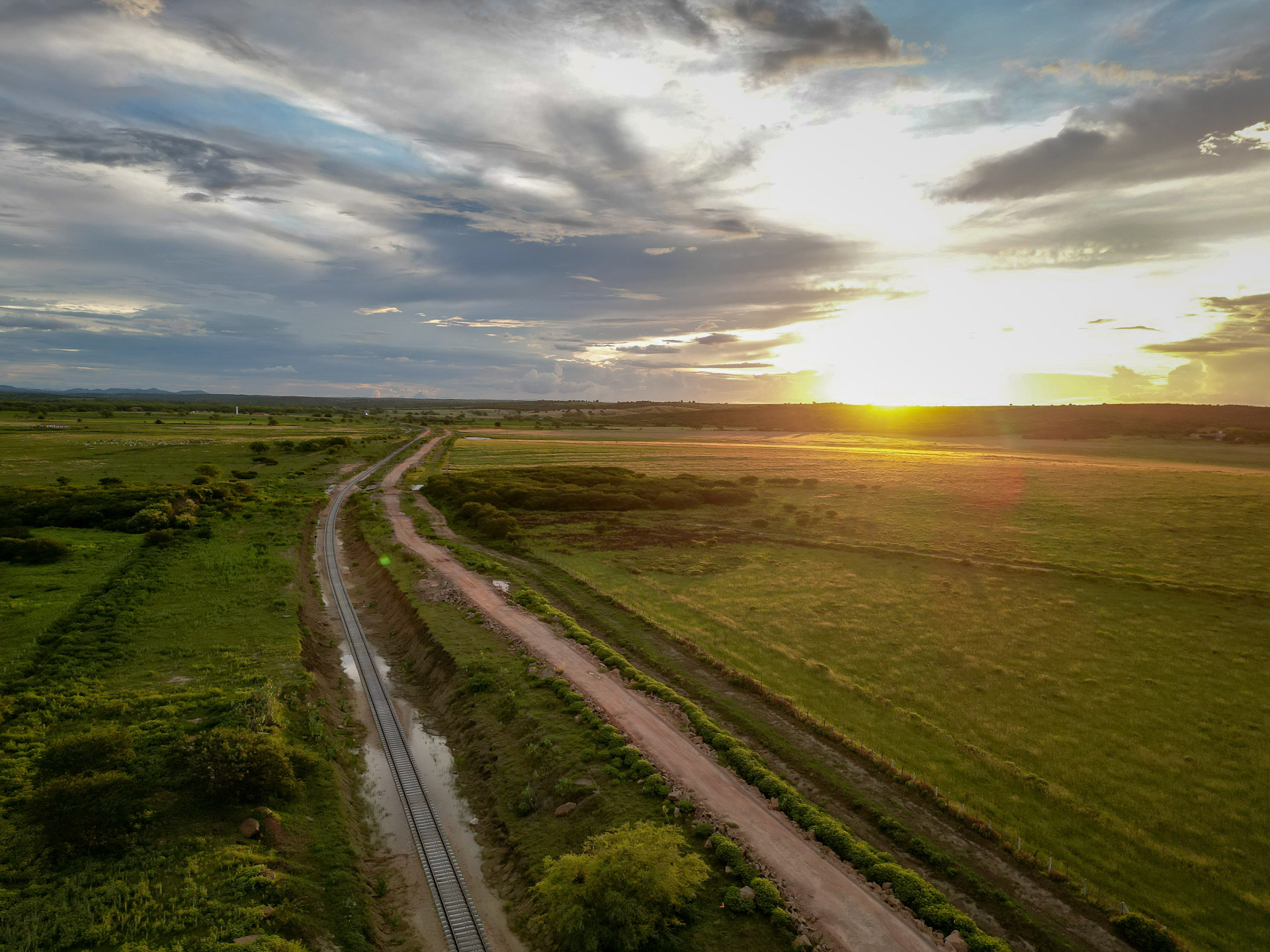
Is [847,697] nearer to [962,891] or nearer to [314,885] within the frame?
[962,891]

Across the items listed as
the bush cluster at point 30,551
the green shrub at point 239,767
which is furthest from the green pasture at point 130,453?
the green shrub at point 239,767

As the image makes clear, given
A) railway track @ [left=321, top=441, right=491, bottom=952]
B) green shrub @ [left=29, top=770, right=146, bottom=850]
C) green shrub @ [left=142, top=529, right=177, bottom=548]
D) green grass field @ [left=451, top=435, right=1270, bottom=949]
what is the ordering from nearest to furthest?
1. railway track @ [left=321, top=441, right=491, bottom=952]
2. green shrub @ [left=29, top=770, right=146, bottom=850]
3. green grass field @ [left=451, top=435, right=1270, bottom=949]
4. green shrub @ [left=142, top=529, right=177, bottom=548]

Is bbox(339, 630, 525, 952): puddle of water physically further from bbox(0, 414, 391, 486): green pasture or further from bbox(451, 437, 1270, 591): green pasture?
bbox(0, 414, 391, 486): green pasture

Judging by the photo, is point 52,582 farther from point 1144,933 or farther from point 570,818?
point 1144,933

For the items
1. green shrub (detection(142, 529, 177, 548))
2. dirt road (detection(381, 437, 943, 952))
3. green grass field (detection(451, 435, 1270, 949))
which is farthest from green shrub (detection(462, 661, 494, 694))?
green shrub (detection(142, 529, 177, 548))

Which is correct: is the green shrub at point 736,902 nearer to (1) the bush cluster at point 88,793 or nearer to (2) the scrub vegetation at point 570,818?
(2) the scrub vegetation at point 570,818

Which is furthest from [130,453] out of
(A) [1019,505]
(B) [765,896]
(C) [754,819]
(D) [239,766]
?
(A) [1019,505]

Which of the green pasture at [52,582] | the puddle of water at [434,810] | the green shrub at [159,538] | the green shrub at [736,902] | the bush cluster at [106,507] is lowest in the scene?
the puddle of water at [434,810]
